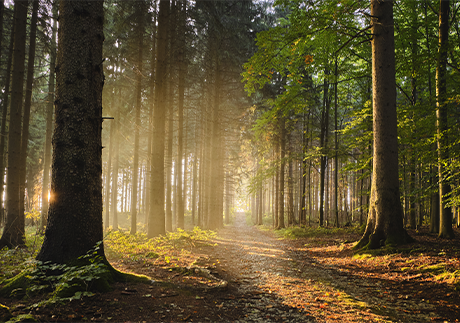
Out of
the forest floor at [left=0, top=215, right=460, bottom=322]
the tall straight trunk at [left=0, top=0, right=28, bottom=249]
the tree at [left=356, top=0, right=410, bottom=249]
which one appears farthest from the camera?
the tall straight trunk at [left=0, top=0, right=28, bottom=249]

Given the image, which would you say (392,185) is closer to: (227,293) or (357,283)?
(357,283)

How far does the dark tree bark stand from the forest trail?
309 centimetres

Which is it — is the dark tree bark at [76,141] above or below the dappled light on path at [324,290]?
above

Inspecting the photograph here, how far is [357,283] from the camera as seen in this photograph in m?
5.30

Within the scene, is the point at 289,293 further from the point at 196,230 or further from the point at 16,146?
the point at 16,146

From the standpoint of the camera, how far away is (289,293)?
4.72 metres

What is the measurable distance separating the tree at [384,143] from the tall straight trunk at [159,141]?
7776mm

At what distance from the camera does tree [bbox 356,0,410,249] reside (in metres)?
7.36

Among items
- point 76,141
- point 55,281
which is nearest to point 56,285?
point 55,281

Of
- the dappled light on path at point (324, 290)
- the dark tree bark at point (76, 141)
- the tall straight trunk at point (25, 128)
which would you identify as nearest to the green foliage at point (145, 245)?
the dappled light on path at point (324, 290)

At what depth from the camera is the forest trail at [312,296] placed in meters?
3.67

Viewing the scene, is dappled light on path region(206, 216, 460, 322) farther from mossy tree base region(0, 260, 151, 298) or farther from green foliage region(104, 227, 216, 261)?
mossy tree base region(0, 260, 151, 298)

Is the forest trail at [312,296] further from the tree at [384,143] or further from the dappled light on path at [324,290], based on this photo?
the tree at [384,143]

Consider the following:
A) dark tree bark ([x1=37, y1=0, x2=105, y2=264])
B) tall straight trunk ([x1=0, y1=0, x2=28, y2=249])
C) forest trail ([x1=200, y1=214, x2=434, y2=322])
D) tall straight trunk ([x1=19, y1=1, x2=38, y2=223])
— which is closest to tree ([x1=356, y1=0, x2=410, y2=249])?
forest trail ([x1=200, y1=214, x2=434, y2=322])
